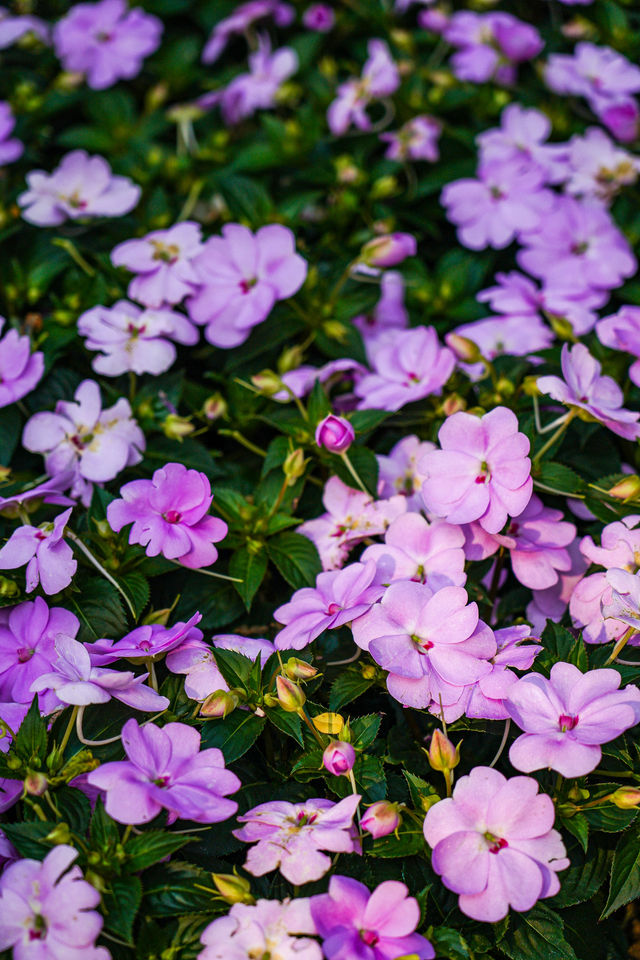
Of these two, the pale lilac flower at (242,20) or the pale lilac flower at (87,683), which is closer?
the pale lilac flower at (87,683)

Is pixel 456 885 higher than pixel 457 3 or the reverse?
the reverse

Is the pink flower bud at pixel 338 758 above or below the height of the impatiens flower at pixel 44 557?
above

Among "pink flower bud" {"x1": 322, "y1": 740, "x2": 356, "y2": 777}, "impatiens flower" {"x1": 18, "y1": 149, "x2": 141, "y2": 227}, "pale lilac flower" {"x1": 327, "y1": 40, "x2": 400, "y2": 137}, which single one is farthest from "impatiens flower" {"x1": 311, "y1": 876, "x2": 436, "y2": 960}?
"pale lilac flower" {"x1": 327, "y1": 40, "x2": 400, "y2": 137}

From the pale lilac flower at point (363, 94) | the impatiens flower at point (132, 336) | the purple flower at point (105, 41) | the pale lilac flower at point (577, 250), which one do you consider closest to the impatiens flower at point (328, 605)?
the impatiens flower at point (132, 336)

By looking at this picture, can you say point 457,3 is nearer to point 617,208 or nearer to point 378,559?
point 617,208

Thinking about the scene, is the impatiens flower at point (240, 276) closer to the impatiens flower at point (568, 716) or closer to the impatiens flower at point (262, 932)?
the impatiens flower at point (568, 716)

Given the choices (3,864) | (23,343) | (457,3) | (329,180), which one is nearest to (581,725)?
(3,864)
